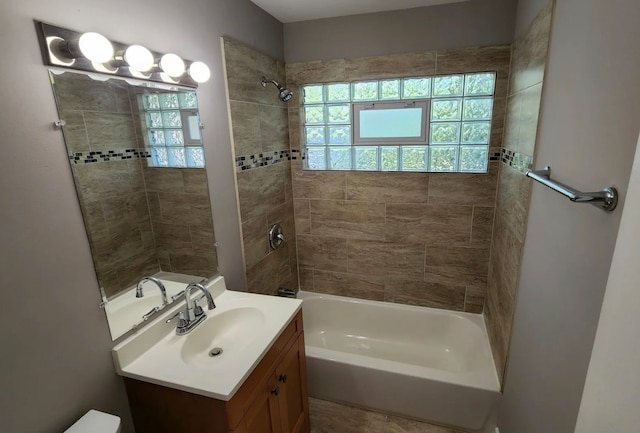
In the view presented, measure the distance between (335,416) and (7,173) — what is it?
2.09 meters

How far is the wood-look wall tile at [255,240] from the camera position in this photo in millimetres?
2059

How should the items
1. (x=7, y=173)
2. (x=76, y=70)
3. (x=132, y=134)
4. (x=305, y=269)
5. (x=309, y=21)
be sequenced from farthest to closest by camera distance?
(x=305, y=269)
(x=309, y=21)
(x=132, y=134)
(x=76, y=70)
(x=7, y=173)

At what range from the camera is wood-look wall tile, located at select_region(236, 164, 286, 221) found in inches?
79.4

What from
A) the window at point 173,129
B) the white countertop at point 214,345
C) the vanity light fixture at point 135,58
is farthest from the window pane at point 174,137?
the white countertop at point 214,345

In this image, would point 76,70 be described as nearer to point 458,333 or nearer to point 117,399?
point 117,399

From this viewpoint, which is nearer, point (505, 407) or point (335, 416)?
point (505, 407)

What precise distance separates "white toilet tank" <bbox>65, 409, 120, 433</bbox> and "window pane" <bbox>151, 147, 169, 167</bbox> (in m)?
0.97

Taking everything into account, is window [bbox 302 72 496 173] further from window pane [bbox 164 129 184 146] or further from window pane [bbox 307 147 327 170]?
window pane [bbox 164 129 184 146]

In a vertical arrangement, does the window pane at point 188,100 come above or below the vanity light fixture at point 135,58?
below

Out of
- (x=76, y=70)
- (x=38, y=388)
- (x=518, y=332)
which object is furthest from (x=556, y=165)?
(x=38, y=388)

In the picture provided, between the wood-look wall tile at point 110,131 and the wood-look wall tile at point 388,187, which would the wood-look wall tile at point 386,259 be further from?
the wood-look wall tile at point 110,131

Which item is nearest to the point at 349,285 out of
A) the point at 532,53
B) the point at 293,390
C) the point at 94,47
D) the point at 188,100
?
the point at 293,390

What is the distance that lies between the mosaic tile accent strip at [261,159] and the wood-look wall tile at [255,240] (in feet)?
1.16

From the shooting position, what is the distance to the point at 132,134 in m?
1.32
